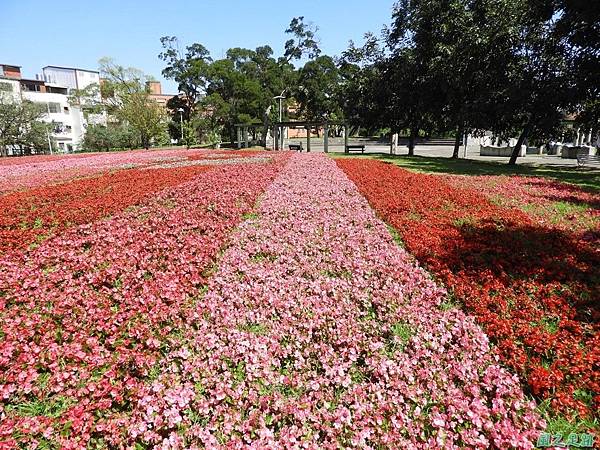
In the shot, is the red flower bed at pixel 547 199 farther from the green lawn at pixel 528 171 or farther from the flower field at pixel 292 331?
the green lawn at pixel 528 171

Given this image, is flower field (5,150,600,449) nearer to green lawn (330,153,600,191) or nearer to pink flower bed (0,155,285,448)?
pink flower bed (0,155,285,448)

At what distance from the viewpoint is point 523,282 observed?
540 cm

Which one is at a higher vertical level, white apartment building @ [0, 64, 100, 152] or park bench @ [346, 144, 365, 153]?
white apartment building @ [0, 64, 100, 152]

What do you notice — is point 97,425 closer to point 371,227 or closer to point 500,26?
point 371,227

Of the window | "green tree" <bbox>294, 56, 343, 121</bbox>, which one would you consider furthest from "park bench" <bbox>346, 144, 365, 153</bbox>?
the window

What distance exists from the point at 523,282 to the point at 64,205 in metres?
11.2

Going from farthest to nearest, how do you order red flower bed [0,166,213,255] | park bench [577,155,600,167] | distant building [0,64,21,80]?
distant building [0,64,21,80], park bench [577,155,600,167], red flower bed [0,166,213,255]

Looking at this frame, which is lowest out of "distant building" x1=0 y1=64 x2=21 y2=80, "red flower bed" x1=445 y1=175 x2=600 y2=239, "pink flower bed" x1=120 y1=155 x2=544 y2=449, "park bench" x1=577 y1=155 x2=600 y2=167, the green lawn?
"pink flower bed" x1=120 y1=155 x2=544 y2=449

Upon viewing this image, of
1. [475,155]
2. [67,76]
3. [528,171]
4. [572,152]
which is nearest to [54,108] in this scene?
[67,76]

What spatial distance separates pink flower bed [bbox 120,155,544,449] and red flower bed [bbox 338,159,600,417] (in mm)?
320

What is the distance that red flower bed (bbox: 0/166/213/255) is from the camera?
25.3 ft

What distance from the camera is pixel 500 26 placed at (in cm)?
2122

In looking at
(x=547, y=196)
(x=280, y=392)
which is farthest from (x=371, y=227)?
(x=547, y=196)

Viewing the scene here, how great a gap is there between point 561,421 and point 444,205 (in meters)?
7.81
